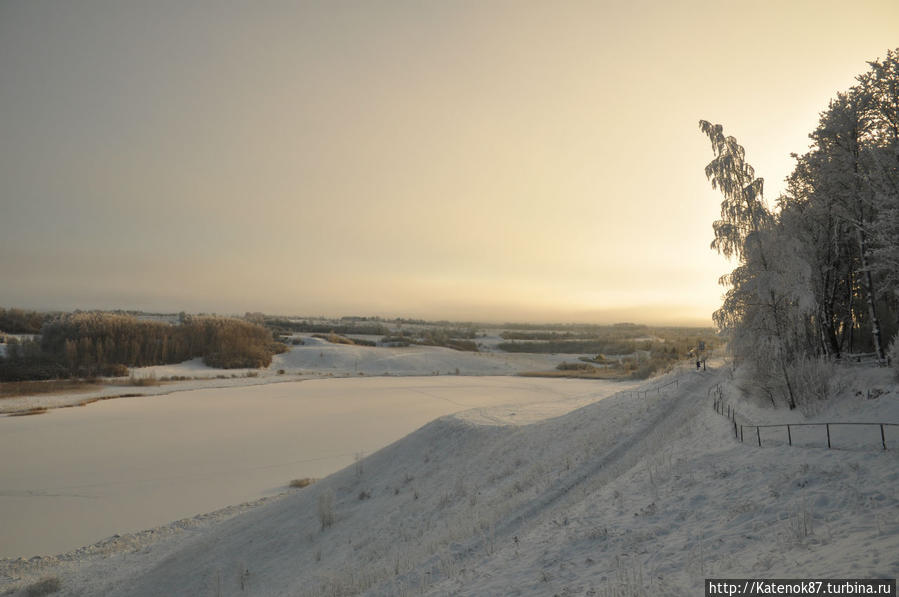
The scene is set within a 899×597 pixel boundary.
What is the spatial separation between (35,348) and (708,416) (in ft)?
200

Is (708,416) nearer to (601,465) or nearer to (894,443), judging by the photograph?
(601,465)

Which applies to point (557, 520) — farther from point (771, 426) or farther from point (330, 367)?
point (330, 367)

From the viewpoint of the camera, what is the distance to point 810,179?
21984mm

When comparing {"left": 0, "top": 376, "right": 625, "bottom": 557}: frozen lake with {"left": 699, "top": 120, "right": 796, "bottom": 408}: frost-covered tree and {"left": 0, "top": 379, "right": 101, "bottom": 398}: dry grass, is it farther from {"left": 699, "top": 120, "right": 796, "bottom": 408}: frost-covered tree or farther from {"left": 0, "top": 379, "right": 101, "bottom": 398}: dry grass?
{"left": 699, "top": 120, "right": 796, "bottom": 408}: frost-covered tree

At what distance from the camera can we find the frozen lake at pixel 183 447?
17641 millimetres

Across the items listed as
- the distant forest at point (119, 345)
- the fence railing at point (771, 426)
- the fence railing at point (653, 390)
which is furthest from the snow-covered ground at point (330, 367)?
the fence railing at point (771, 426)

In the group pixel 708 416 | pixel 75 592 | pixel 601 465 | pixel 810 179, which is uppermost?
pixel 810 179

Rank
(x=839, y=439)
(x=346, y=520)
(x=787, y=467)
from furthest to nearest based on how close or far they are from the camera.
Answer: (x=346, y=520) → (x=839, y=439) → (x=787, y=467)

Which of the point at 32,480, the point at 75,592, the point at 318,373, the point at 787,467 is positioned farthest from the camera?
the point at 318,373

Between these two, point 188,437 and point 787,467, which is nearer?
point 787,467

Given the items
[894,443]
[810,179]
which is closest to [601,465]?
[894,443]

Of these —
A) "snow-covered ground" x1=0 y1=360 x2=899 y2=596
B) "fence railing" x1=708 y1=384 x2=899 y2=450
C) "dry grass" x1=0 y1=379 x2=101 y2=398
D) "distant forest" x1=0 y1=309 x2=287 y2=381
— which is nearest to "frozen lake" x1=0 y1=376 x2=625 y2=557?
"snow-covered ground" x1=0 y1=360 x2=899 y2=596

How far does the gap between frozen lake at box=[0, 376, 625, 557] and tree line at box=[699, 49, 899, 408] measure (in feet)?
36.7

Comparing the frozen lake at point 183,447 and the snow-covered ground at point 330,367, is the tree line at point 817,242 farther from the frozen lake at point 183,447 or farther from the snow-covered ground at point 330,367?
the snow-covered ground at point 330,367
